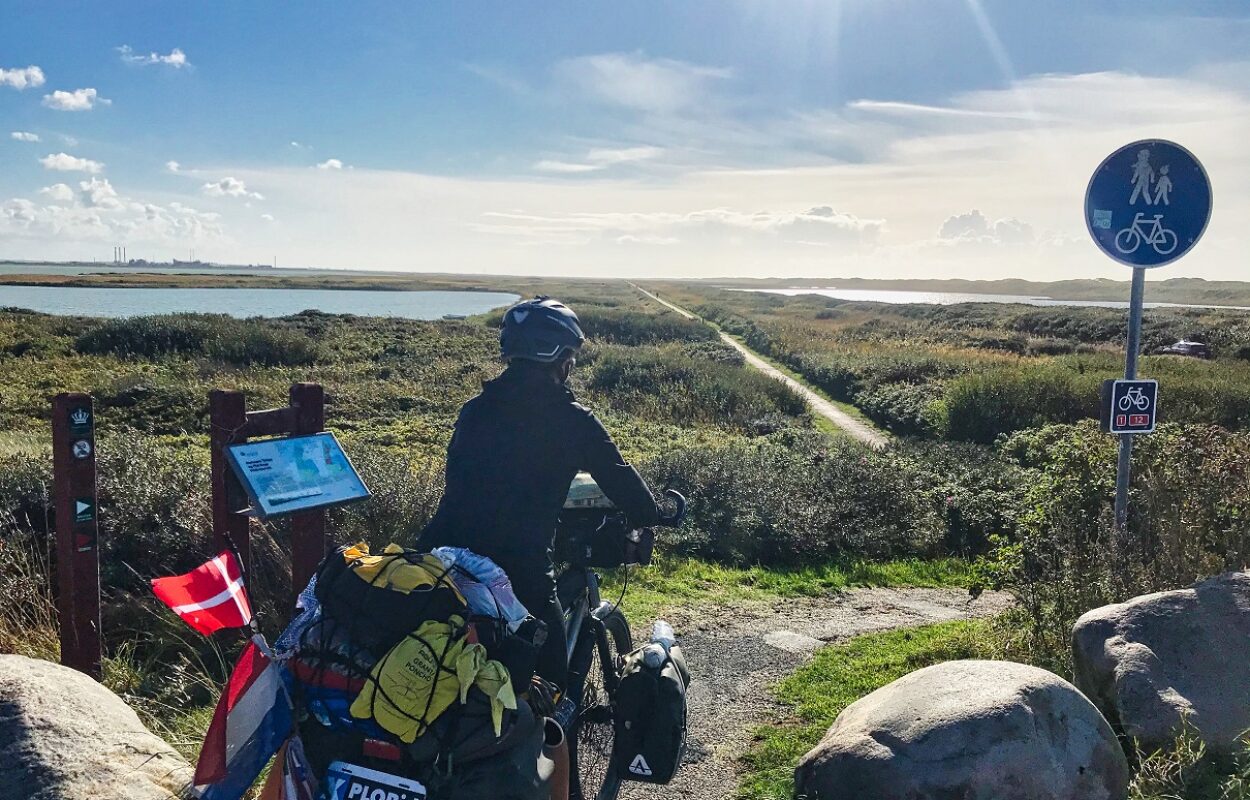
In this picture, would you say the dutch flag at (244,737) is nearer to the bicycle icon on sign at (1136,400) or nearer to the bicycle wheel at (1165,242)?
the bicycle icon on sign at (1136,400)

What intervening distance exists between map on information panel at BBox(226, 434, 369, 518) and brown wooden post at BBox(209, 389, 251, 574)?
0.41m

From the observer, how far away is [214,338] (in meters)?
31.0

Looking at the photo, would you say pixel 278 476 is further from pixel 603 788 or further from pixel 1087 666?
pixel 1087 666

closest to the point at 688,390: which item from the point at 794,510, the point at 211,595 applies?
the point at 794,510

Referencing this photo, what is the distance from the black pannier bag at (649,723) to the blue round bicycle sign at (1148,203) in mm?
4299

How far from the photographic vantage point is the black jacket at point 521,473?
321cm

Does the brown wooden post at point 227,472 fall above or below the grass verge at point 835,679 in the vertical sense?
above

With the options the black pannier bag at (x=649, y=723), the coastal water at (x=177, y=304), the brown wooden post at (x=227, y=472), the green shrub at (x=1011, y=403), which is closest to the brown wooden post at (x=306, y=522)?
the brown wooden post at (x=227, y=472)

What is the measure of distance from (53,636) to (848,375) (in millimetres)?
24500

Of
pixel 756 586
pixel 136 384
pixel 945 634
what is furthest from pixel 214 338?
pixel 945 634

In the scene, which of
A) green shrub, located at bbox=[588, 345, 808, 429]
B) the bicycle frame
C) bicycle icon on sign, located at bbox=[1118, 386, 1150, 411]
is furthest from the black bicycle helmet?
green shrub, located at bbox=[588, 345, 808, 429]

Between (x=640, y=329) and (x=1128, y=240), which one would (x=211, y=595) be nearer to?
(x=1128, y=240)

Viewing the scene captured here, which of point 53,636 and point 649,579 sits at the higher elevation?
point 53,636

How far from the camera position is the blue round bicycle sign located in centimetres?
557
